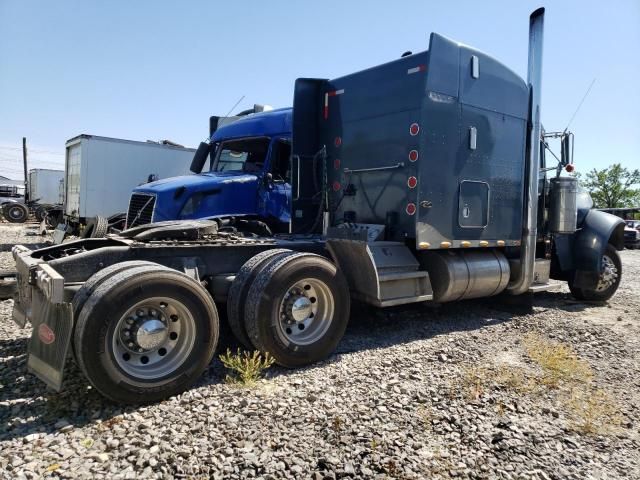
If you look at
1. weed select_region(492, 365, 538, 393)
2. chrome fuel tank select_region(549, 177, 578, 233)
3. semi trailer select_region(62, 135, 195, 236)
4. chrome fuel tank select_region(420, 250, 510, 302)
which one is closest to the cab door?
chrome fuel tank select_region(420, 250, 510, 302)

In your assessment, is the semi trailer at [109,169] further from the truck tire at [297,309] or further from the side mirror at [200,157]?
the truck tire at [297,309]

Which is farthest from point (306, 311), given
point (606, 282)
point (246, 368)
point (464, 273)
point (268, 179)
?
point (606, 282)

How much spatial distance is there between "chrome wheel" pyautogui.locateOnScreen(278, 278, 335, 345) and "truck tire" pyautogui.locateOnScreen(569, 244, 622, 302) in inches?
209

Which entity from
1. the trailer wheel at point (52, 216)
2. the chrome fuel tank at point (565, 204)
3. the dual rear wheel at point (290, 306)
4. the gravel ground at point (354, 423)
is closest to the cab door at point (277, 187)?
the dual rear wheel at point (290, 306)

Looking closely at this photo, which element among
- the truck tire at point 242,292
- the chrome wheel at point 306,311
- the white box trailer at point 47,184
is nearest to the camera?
the truck tire at point 242,292

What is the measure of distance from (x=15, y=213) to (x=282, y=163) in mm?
25782

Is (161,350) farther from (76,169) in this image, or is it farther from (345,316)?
(76,169)

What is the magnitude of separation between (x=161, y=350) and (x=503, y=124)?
5.24 metres

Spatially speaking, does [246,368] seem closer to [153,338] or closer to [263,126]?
[153,338]

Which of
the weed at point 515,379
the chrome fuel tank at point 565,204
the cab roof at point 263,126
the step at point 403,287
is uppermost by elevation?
the cab roof at point 263,126

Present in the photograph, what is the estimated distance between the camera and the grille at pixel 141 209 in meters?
7.43

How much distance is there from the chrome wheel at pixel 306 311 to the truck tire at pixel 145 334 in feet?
2.79

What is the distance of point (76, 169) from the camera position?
15469 millimetres

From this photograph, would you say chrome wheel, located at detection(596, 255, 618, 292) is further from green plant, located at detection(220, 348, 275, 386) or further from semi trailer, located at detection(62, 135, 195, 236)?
semi trailer, located at detection(62, 135, 195, 236)
